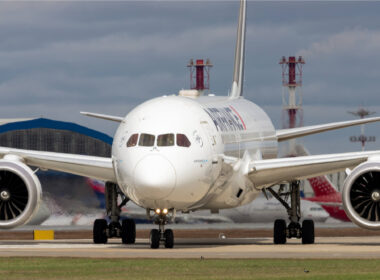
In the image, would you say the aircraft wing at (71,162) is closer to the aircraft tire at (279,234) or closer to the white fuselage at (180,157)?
the white fuselage at (180,157)

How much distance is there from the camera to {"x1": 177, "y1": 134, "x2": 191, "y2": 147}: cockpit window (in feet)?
94.6

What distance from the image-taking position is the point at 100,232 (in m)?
35.1

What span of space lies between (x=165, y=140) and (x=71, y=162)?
5.45 m

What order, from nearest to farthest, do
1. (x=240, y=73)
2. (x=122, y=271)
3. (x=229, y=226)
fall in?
(x=122, y=271)
(x=240, y=73)
(x=229, y=226)

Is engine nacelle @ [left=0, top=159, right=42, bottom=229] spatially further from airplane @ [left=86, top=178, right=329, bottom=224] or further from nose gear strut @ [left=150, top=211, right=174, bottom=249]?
airplane @ [left=86, top=178, right=329, bottom=224]

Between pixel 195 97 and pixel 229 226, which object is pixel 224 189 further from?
pixel 229 226

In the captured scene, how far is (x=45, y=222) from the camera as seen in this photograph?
2360 inches

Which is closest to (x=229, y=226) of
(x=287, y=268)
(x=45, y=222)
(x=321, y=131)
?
(x=45, y=222)

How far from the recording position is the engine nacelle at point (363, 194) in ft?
98.7

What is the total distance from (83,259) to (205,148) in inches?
244

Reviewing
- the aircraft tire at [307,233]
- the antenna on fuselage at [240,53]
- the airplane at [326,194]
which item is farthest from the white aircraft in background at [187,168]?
the airplane at [326,194]

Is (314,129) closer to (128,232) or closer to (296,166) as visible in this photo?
(296,166)

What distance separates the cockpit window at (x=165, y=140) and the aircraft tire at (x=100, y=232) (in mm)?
7359

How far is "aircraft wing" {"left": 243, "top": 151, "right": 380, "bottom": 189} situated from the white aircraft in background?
0.03m
